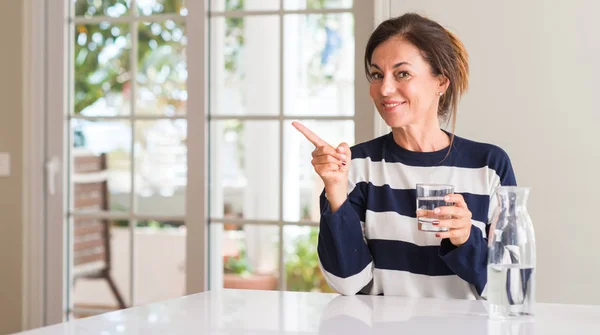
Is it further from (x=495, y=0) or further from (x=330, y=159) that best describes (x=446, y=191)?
(x=495, y=0)

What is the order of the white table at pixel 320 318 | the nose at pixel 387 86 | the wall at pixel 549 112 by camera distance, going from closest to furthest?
the white table at pixel 320 318 < the nose at pixel 387 86 < the wall at pixel 549 112

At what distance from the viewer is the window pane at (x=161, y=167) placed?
21.2 feet

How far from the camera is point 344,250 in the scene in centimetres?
181

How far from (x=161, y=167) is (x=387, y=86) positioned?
4.92 m

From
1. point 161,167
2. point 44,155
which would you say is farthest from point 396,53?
point 161,167

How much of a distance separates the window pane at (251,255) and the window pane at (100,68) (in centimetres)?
148

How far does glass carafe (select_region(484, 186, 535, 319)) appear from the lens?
1.25 metres

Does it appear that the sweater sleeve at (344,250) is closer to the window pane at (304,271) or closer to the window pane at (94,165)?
the window pane at (94,165)

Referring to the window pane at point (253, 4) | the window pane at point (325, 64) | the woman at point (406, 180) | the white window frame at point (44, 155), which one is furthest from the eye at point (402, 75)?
the window pane at point (325, 64)

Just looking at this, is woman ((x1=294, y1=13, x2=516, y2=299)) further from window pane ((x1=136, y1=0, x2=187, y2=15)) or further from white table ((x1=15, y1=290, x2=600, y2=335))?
window pane ((x1=136, y1=0, x2=187, y2=15))

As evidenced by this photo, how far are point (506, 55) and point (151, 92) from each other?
454 centimetres

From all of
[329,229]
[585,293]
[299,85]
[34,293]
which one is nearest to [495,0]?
[585,293]

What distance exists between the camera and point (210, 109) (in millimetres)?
3324

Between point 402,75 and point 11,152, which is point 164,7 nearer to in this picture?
point 11,152
